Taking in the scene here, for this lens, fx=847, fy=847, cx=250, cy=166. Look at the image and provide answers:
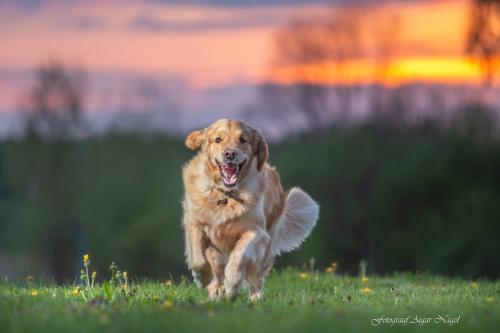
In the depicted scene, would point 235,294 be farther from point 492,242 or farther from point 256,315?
point 492,242

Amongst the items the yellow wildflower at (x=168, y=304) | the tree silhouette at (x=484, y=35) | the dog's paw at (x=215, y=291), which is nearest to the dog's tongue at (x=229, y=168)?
the dog's paw at (x=215, y=291)

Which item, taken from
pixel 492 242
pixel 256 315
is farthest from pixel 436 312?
pixel 492 242

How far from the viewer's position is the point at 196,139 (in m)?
8.55

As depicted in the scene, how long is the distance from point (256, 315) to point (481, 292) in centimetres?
341

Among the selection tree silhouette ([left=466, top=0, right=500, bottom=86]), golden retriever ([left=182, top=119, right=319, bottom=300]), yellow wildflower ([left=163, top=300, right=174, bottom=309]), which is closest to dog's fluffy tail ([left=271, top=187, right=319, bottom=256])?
golden retriever ([left=182, top=119, right=319, bottom=300])

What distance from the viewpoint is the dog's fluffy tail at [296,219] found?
10.2 metres

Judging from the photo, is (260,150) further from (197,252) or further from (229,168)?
(197,252)

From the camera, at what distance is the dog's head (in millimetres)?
8055

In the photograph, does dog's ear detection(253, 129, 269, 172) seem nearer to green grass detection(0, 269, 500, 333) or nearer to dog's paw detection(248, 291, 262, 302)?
dog's paw detection(248, 291, 262, 302)

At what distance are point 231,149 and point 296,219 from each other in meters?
2.50

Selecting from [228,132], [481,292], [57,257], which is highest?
[228,132]

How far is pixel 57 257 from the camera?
4484 cm

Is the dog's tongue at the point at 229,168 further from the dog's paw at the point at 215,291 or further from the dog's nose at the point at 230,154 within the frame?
the dog's paw at the point at 215,291

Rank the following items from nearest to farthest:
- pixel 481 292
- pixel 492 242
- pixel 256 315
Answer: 1. pixel 256 315
2. pixel 481 292
3. pixel 492 242
